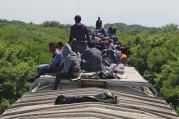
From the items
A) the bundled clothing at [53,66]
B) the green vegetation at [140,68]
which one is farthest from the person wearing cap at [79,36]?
the green vegetation at [140,68]

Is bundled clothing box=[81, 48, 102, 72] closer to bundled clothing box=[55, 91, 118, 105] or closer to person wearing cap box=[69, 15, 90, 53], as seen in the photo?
person wearing cap box=[69, 15, 90, 53]

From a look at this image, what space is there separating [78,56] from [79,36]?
4.59 ft

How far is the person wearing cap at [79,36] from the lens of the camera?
13750 millimetres

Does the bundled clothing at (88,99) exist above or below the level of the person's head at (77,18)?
below

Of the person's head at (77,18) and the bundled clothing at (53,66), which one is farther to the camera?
the person's head at (77,18)

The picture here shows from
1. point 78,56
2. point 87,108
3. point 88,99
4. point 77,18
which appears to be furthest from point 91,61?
point 87,108

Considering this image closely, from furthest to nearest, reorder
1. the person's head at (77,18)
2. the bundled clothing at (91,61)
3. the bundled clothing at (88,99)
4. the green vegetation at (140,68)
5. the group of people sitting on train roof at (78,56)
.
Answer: the green vegetation at (140,68) → the person's head at (77,18) → the bundled clothing at (91,61) → the group of people sitting on train roof at (78,56) → the bundled clothing at (88,99)

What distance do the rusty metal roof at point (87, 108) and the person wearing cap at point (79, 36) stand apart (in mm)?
4561

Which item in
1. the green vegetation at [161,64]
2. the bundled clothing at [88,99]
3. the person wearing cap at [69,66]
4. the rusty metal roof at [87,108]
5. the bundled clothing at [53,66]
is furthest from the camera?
the green vegetation at [161,64]

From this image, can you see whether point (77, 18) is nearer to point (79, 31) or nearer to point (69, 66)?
point (79, 31)

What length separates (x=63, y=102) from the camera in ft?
26.2

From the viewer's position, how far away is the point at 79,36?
13828 mm

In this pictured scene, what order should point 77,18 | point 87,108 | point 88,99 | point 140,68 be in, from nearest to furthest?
point 87,108 → point 88,99 → point 77,18 → point 140,68

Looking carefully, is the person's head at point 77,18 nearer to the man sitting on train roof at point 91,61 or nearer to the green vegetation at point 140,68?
the man sitting on train roof at point 91,61
